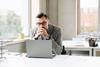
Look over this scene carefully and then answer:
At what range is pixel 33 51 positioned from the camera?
97.7 inches

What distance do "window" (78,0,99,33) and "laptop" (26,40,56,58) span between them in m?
3.40

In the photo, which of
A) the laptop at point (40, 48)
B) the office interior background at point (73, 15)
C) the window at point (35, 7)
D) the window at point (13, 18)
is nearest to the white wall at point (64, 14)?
the office interior background at point (73, 15)

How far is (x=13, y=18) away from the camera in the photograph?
14.3 feet

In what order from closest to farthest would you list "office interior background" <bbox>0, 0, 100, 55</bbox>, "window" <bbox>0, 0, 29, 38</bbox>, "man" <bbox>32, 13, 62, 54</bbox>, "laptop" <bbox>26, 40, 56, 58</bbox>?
"laptop" <bbox>26, 40, 56, 58</bbox> → "man" <bbox>32, 13, 62, 54</bbox> → "window" <bbox>0, 0, 29, 38</bbox> → "office interior background" <bbox>0, 0, 100, 55</bbox>

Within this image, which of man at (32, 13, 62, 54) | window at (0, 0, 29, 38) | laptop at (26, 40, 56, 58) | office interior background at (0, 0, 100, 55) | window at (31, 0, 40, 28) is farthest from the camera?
office interior background at (0, 0, 100, 55)

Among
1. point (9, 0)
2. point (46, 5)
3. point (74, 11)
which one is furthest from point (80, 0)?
point (9, 0)

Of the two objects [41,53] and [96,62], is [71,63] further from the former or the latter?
[41,53]

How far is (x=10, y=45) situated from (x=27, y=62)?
1430mm

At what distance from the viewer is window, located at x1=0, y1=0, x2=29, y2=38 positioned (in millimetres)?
4004

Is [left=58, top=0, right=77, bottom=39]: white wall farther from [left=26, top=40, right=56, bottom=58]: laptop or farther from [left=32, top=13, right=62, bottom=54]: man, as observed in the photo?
[left=26, top=40, right=56, bottom=58]: laptop

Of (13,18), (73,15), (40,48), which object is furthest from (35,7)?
(40,48)

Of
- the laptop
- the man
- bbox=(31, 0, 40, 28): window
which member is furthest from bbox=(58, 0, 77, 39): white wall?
the laptop

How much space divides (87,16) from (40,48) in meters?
3.60

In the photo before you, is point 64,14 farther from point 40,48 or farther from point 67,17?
point 40,48
